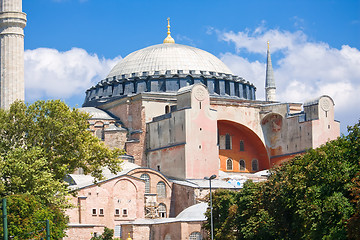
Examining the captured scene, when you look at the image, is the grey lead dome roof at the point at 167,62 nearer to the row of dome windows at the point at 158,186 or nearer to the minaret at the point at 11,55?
the row of dome windows at the point at 158,186

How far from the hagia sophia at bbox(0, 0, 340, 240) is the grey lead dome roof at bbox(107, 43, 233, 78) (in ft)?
0.31

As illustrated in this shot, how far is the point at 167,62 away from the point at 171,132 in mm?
11522

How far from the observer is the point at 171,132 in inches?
2494

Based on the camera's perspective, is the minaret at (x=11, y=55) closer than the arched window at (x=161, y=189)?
Yes

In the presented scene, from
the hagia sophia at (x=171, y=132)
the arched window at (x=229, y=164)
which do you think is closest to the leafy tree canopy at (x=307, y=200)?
the hagia sophia at (x=171, y=132)

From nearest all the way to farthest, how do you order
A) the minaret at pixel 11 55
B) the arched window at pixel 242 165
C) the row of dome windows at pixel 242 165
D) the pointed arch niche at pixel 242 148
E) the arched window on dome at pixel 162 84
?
the minaret at pixel 11 55, the row of dome windows at pixel 242 165, the pointed arch niche at pixel 242 148, the arched window at pixel 242 165, the arched window on dome at pixel 162 84

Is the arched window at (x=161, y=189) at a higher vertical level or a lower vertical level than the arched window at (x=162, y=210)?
higher

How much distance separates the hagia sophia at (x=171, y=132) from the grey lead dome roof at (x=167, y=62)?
0.31 feet

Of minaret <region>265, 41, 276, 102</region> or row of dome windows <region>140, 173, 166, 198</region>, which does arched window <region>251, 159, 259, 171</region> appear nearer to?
row of dome windows <region>140, 173, 166, 198</region>

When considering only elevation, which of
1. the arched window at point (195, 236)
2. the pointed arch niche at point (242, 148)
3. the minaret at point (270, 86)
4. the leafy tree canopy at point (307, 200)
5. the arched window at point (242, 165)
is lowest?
the arched window at point (195, 236)

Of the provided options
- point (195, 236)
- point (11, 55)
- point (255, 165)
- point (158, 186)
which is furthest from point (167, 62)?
point (195, 236)

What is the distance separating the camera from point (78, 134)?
45.9 meters

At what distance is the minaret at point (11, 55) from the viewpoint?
53.6m

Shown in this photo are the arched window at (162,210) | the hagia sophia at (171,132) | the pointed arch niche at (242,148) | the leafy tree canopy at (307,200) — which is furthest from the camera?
the pointed arch niche at (242,148)
